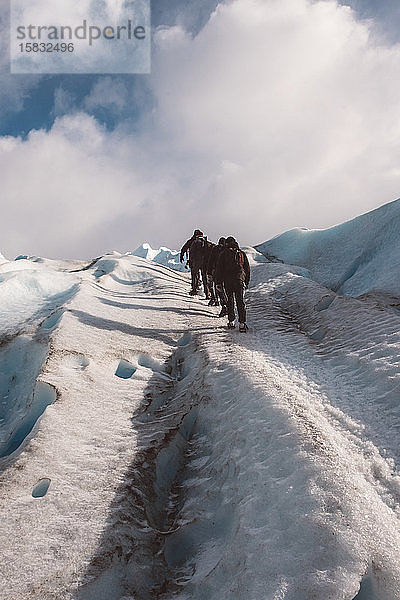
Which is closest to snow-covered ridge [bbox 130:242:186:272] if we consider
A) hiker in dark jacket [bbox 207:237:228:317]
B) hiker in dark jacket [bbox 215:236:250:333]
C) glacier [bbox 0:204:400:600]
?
hiker in dark jacket [bbox 207:237:228:317]

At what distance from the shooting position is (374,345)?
7.98m

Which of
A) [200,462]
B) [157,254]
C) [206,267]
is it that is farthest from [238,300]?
[157,254]

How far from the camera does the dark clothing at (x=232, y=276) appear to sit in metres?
10.5

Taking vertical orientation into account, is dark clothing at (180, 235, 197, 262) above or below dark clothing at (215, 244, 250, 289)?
above

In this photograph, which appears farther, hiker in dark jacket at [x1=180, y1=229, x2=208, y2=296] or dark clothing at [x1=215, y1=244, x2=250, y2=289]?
hiker in dark jacket at [x1=180, y1=229, x2=208, y2=296]

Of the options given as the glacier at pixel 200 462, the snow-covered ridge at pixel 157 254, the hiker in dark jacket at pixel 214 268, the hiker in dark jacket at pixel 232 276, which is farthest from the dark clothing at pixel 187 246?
the snow-covered ridge at pixel 157 254

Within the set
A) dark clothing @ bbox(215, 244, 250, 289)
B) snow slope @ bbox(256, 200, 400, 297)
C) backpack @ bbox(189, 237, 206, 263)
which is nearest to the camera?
dark clothing @ bbox(215, 244, 250, 289)

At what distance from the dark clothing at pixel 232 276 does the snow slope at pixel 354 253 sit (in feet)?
23.3

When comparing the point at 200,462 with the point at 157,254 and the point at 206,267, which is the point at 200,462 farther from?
the point at 157,254

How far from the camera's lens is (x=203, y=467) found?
16.6ft

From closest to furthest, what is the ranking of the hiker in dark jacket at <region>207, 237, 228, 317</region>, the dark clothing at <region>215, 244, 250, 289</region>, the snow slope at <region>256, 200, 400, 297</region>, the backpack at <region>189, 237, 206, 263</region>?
the dark clothing at <region>215, 244, 250, 289</region> → the hiker in dark jacket at <region>207, 237, 228, 317</region> → the backpack at <region>189, 237, 206, 263</region> → the snow slope at <region>256, 200, 400, 297</region>

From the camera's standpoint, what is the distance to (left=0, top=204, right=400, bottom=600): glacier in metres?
3.37

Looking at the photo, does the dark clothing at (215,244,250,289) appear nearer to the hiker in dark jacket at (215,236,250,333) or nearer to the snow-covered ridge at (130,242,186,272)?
the hiker in dark jacket at (215,236,250,333)

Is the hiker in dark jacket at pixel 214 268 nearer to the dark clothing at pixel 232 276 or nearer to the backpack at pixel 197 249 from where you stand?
the backpack at pixel 197 249
